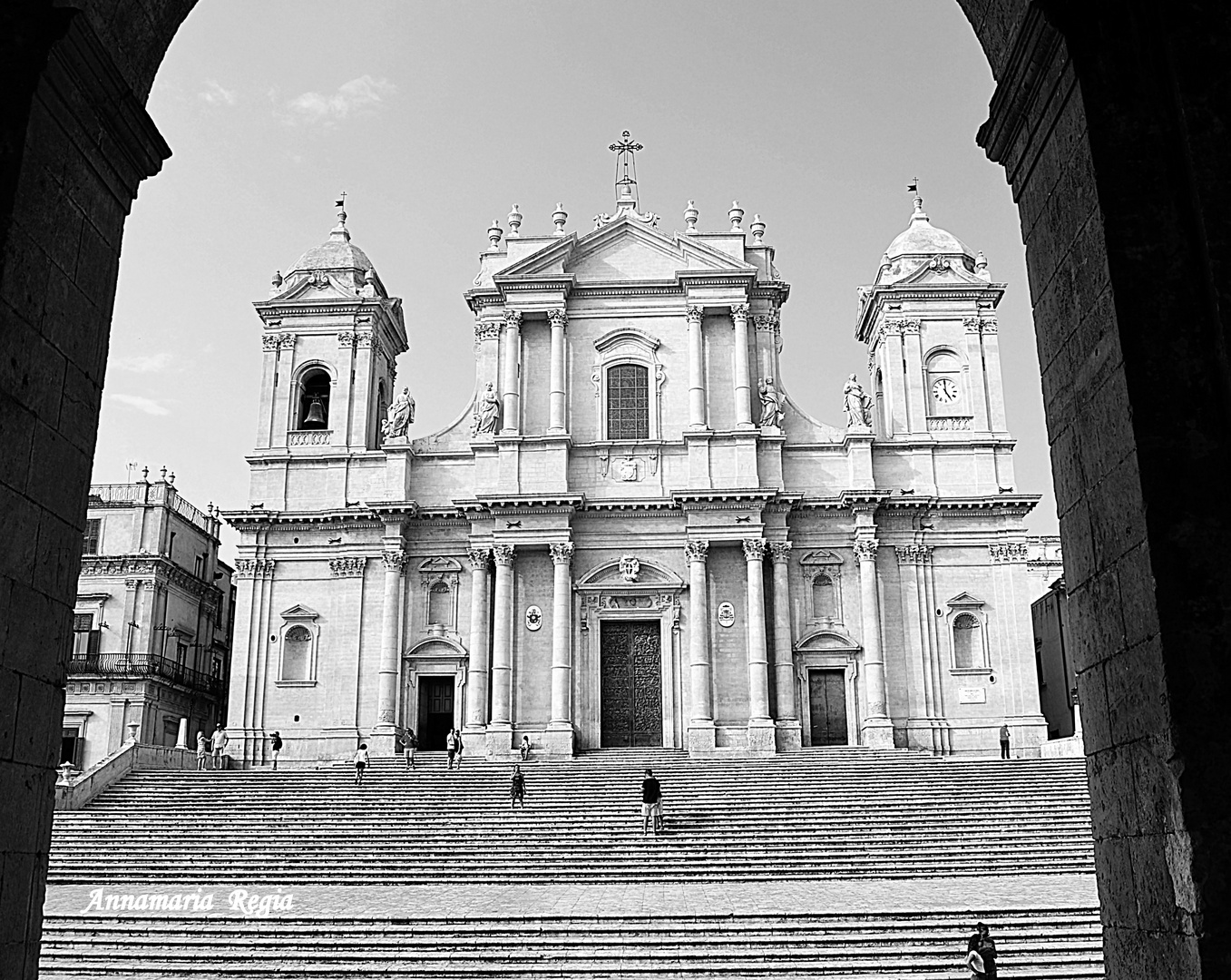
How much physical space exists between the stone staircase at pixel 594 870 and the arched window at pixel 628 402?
378 inches

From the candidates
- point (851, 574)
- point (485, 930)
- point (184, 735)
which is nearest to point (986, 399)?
point (851, 574)

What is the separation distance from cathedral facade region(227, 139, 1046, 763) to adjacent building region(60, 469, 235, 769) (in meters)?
8.22

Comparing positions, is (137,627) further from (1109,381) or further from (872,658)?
(1109,381)

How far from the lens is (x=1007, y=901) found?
17094 millimetres

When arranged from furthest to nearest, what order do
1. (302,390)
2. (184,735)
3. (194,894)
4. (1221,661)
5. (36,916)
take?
1. (184,735)
2. (302,390)
3. (194,894)
4. (36,916)
5. (1221,661)

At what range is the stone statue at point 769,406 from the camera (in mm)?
35438

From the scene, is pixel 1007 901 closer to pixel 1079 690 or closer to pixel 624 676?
pixel 1079 690

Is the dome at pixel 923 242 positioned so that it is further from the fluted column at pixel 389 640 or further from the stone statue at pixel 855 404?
the fluted column at pixel 389 640

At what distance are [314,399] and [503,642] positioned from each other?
9.65m

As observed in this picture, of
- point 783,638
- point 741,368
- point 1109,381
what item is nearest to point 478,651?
point 783,638

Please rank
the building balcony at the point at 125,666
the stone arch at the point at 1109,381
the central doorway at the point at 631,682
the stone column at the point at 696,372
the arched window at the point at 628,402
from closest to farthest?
the stone arch at the point at 1109,381
the central doorway at the point at 631,682
the stone column at the point at 696,372
the arched window at the point at 628,402
the building balcony at the point at 125,666

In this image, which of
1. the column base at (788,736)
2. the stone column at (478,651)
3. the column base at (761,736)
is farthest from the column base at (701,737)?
the stone column at (478,651)

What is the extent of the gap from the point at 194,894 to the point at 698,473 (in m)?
18.9

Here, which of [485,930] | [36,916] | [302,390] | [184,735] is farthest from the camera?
[184,735]
